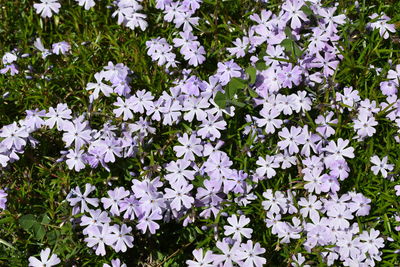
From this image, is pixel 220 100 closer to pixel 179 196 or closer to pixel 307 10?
pixel 179 196

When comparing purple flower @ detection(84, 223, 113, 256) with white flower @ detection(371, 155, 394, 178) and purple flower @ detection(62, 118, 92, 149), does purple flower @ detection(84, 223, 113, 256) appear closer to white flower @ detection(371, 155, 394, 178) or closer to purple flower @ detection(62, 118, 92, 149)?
purple flower @ detection(62, 118, 92, 149)

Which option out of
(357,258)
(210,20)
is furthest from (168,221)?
(210,20)

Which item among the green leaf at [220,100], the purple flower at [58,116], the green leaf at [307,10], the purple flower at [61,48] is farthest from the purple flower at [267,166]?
the purple flower at [61,48]

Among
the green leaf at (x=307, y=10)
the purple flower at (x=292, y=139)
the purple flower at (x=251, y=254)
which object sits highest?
the green leaf at (x=307, y=10)

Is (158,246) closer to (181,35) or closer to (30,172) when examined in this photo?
(30,172)

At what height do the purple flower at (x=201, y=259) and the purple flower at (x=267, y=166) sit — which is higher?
the purple flower at (x=267, y=166)

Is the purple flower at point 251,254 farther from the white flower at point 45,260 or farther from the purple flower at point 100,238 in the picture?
the white flower at point 45,260

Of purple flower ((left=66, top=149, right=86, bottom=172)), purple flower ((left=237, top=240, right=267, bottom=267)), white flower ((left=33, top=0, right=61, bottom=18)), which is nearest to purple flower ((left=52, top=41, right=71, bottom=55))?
white flower ((left=33, top=0, right=61, bottom=18))

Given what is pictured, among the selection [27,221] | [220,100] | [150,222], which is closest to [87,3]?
[220,100]
